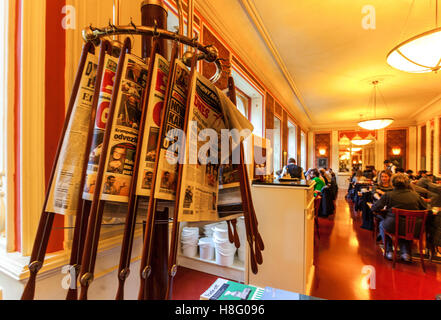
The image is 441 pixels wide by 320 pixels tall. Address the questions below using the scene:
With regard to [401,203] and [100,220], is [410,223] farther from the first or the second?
[100,220]

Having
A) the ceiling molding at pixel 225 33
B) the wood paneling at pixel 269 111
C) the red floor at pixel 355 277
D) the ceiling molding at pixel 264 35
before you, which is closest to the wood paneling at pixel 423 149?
the ceiling molding at pixel 264 35

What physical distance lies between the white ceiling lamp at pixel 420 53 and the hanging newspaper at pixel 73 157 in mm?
3287

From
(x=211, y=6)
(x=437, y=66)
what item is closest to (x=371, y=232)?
(x=437, y=66)

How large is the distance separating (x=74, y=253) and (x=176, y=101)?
0.47m

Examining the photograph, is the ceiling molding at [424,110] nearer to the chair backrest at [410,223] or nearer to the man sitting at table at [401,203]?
the man sitting at table at [401,203]

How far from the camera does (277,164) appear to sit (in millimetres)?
6070

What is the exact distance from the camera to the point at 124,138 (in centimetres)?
55

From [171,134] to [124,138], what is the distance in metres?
0.12

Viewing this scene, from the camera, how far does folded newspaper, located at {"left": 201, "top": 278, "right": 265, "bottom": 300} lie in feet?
2.74

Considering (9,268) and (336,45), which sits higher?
(336,45)

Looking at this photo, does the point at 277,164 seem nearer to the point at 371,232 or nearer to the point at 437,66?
the point at 371,232

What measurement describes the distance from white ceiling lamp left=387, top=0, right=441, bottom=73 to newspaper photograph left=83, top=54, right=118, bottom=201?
3217 mm

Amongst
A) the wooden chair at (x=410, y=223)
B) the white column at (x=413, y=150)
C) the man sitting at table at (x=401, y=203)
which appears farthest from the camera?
the white column at (x=413, y=150)

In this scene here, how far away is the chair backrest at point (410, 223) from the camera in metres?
3.07
